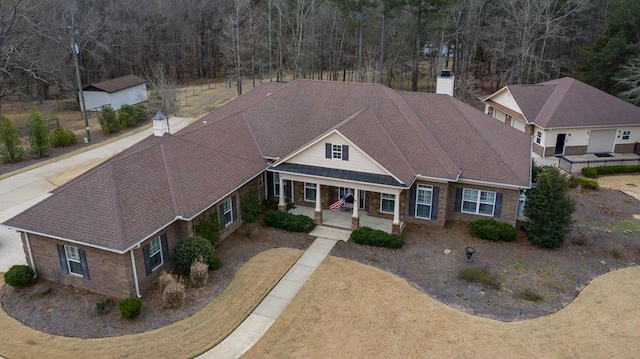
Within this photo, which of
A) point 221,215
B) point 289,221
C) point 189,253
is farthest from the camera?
point 289,221

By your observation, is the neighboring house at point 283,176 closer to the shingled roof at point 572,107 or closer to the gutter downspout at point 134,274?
the gutter downspout at point 134,274

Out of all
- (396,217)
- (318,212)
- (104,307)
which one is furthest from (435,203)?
(104,307)

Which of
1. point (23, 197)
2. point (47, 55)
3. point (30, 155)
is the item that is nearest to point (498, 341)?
point (23, 197)

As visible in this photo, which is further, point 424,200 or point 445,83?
point 445,83

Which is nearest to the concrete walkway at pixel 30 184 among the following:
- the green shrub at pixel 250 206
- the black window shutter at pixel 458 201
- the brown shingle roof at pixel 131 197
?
the brown shingle roof at pixel 131 197

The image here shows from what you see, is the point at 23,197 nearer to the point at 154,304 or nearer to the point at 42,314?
the point at 42,314

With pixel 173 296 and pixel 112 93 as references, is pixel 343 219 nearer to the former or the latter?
pixel 173 296

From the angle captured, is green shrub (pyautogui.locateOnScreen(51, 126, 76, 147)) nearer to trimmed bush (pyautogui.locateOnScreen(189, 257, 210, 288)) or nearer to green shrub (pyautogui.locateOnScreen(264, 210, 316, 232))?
green shrub (pyautogui.locateOnScreen(264, 210, 316, 232))
